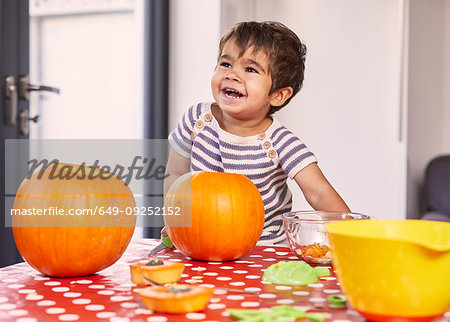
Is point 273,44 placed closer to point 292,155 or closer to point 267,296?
point 292,155

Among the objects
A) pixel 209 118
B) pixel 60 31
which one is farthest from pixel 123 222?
pixel 60 31

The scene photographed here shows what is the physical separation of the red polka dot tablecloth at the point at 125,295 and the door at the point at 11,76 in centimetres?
121

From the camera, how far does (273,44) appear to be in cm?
142

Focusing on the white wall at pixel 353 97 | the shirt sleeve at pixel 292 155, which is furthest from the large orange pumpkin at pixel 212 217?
the white wall at pixel 353 97

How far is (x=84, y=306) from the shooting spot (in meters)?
0.59

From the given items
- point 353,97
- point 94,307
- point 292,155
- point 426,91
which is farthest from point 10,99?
point 426,91

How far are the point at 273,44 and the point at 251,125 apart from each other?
0.70 feet

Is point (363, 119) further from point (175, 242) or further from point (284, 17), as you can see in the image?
point (175, 242)

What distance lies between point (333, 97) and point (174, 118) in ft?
3.44

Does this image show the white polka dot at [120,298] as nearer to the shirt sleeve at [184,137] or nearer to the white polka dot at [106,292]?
the white polka dot at [106,292]

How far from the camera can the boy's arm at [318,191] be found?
1.21 metres

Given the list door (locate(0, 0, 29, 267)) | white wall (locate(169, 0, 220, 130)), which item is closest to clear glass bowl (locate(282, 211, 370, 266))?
door (locate(0, 0, 29, 267))

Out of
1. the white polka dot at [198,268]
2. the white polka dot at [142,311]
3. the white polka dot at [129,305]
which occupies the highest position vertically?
the white polka dot at [142,311]

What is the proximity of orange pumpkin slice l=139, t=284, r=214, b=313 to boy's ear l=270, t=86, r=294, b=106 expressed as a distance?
97 cm
